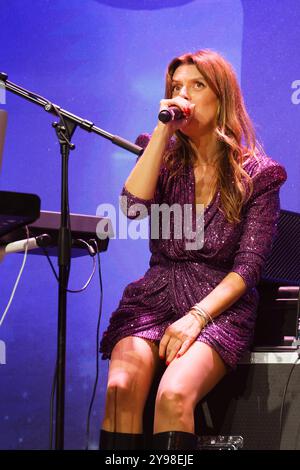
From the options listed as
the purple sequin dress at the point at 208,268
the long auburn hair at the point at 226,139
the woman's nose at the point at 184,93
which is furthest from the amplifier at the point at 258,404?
the woman's nose at the point at 184,93

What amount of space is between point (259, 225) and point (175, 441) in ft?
2.09

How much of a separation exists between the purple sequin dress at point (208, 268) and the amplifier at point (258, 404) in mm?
84

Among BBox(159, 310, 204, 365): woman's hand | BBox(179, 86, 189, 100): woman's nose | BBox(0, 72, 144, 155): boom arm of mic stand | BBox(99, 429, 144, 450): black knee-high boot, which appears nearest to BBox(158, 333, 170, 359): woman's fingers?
BBox(159, 310, 204, 365): woman's hand

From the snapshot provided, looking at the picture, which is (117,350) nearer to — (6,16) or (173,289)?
(173,289)

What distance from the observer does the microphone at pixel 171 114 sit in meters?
1.97

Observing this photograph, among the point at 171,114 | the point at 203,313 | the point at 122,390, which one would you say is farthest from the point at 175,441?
the point at 171,114

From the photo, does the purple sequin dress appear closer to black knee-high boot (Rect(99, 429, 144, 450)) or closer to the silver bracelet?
the silver bracelet

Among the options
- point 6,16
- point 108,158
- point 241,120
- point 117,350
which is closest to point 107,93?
point 108,158

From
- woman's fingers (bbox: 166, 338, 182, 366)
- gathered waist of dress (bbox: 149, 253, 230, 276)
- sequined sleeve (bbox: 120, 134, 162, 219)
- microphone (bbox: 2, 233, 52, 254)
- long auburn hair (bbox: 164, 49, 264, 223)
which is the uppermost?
long auburn hair (bbox: 164, 49, 264, 223)

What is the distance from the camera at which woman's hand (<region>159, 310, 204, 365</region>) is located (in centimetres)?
196

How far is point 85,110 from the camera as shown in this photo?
10.8ft

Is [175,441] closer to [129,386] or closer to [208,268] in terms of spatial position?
[129,386]

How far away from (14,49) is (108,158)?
62 centimetres

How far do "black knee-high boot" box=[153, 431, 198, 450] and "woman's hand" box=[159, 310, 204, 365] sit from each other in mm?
203
